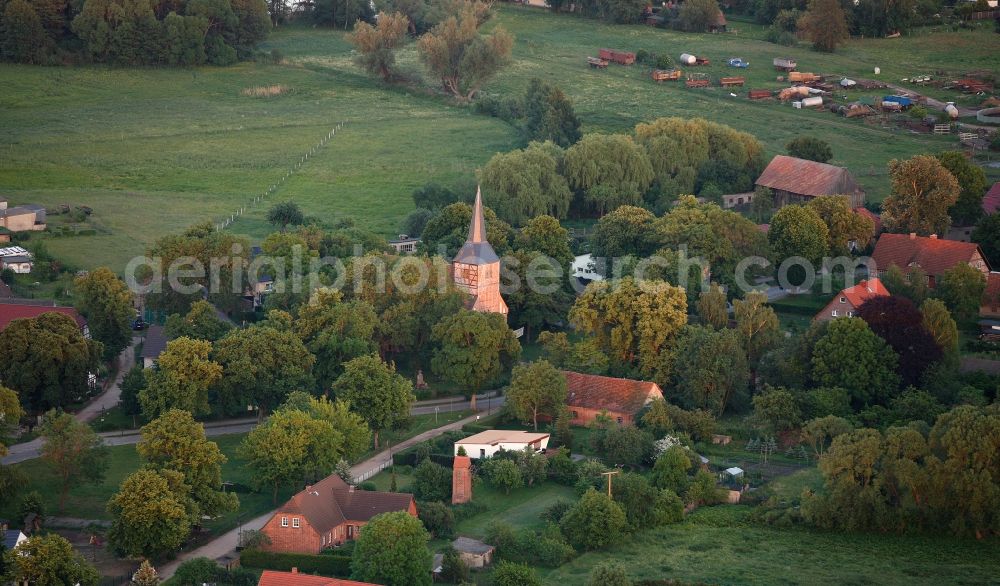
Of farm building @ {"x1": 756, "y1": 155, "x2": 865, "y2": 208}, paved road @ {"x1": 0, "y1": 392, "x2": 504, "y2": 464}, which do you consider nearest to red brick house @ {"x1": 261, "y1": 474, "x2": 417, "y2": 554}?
paved road @ {"x1": 0, "y1": 392, "x2": 504, "y2": 464}

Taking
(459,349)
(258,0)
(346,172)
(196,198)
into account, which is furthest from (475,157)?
(459,349)

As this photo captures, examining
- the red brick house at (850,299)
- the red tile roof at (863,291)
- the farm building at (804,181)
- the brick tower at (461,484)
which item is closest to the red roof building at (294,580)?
the brick tower at (461,484)

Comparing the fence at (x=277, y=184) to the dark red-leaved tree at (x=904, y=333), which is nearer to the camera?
the dark red-leaved tree at (x=904, y=333)

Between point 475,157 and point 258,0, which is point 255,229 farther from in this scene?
point 258,0

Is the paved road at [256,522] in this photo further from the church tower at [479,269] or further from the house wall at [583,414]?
the church tower at [479,269]

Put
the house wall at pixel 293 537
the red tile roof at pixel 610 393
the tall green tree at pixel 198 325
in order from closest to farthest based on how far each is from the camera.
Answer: the house wall at pixel 293 537
the red tile roof at pixel 610 393
the tall green tree at pixel 198 325
